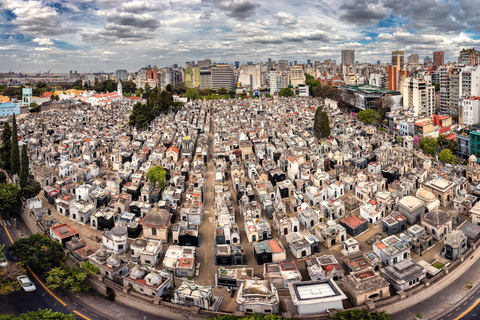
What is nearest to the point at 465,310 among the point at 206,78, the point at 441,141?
the point at 441,141

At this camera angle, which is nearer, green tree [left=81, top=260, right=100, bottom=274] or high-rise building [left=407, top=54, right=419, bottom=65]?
green tree [left=81, top=260, right=100, bottom=274]

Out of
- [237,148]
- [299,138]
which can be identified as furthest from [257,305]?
[299,138]

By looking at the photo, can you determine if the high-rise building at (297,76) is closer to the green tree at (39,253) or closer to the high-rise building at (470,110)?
the high-rise building at (470,110)

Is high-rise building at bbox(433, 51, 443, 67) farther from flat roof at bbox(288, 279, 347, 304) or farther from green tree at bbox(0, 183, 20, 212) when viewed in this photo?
green tree at bbox(0, 183, 20, 212)

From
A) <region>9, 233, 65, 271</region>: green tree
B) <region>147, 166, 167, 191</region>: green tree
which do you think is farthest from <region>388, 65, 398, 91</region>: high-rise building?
<region>9, 233, 65, 271</region>: green tree

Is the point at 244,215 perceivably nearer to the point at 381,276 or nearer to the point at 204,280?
the point at 204,280

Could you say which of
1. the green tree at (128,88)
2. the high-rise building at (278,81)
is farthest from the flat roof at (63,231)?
the green tree at (128,88)

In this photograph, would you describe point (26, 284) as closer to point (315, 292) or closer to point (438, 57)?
point (315, 292)
